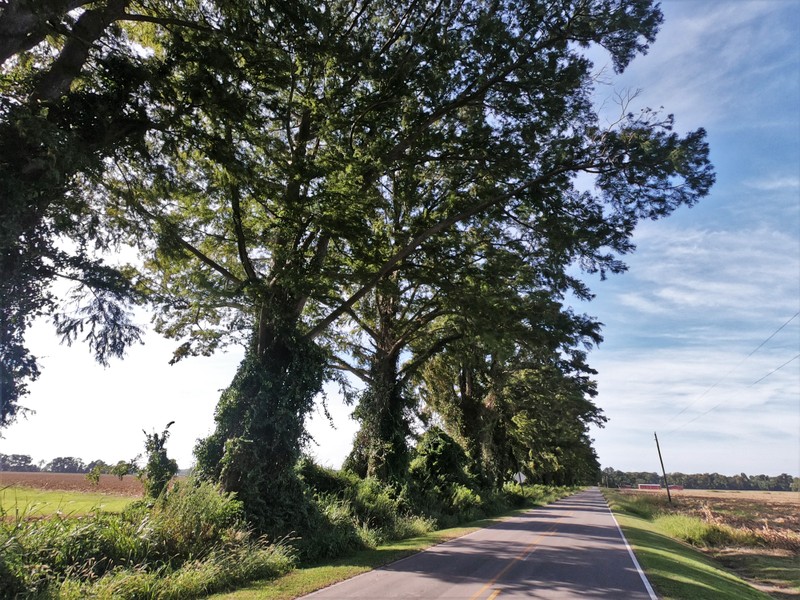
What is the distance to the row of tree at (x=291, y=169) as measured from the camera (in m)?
9.22

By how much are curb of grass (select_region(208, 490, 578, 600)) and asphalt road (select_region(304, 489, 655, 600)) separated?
0.35 meters

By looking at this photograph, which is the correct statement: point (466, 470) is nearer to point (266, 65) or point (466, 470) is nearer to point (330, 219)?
point (330, 219)

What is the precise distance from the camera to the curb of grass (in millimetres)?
8484

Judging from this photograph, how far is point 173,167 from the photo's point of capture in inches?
483

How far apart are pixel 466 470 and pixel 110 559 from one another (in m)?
25.4

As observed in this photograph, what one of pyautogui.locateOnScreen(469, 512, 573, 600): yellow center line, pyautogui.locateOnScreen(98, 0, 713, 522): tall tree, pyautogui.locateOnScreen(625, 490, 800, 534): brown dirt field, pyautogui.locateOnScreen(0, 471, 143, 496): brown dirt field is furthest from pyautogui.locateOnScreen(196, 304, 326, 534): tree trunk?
pyautogui.locateOnScreen(625, 490, 800, 534): brown dirt field

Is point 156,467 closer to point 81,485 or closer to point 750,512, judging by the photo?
point 81,485

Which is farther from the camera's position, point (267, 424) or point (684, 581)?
point (267, 424)

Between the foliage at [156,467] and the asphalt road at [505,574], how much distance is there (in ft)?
18.7

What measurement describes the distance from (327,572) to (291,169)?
32.1ft

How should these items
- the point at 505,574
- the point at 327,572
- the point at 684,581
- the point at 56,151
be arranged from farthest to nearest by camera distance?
the point at 684,581 < the point at 505,574 < the point at 327,572 < the point at 56,151

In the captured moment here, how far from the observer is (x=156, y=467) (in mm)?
12352

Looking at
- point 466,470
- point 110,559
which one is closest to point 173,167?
point 110,559

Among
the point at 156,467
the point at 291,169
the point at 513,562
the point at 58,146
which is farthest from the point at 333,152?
the point at 513,562
